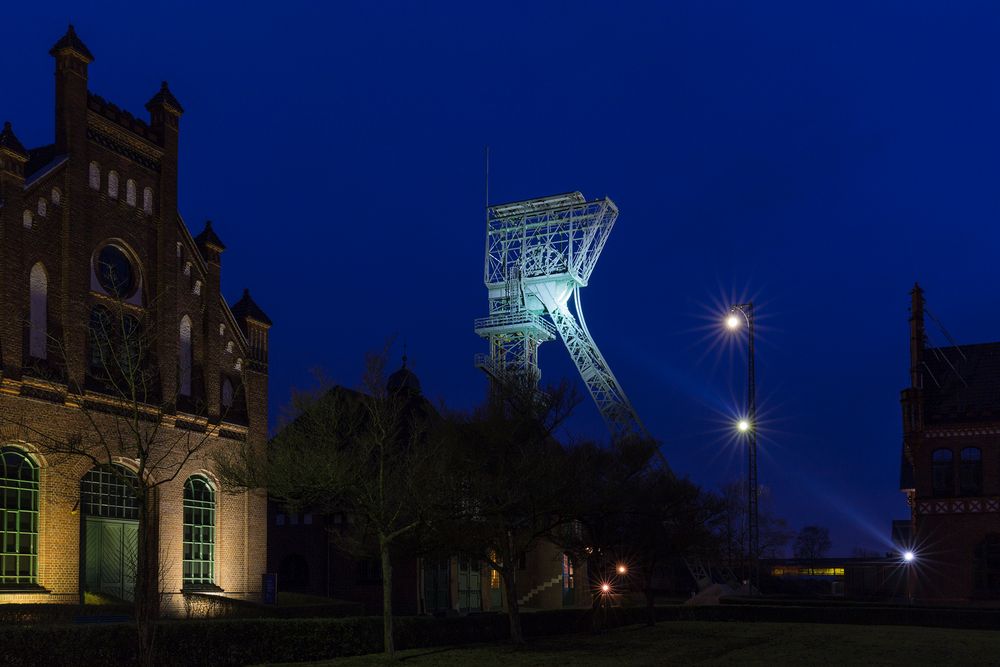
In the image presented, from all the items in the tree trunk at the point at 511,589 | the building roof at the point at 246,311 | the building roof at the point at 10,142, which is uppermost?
the building roof at the point at 10,142

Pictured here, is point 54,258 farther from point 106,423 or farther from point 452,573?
point 452,573

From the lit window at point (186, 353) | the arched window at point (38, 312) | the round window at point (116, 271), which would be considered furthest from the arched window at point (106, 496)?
the round window at point (116, 271)

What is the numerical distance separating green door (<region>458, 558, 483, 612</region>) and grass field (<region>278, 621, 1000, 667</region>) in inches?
419

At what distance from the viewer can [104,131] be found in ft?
115

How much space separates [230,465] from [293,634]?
5194 mm

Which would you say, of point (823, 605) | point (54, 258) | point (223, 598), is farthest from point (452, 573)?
point (54, 258)

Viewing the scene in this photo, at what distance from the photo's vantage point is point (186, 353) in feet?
126

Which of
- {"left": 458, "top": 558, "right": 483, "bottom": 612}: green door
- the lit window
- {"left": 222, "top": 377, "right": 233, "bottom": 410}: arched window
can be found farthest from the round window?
{"left": 458, "top": 558, "right": 483, "bottom": 612}: green door

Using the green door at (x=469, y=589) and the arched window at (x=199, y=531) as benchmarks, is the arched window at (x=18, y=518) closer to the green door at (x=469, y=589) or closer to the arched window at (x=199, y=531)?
the arched window at (x=199, y=531)

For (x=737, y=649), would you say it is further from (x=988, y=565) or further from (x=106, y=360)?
(x=106, y=360)

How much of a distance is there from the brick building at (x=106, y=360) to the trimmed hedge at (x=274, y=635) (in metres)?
4.43

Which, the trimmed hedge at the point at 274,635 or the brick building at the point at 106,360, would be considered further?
the brick building at the point at 106,360

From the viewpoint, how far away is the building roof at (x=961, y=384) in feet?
156

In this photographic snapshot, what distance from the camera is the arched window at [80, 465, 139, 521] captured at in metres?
32.5
